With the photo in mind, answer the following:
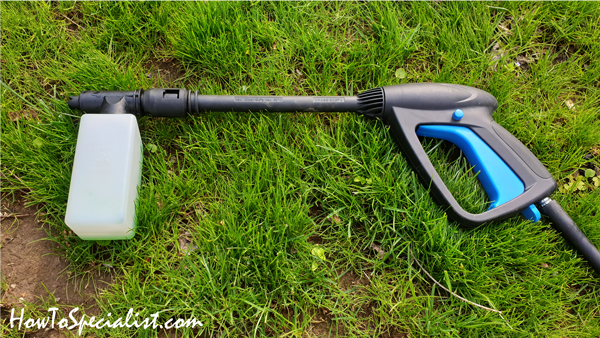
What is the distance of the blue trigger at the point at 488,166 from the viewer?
1751 millimetres

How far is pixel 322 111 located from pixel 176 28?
1023 millimetres

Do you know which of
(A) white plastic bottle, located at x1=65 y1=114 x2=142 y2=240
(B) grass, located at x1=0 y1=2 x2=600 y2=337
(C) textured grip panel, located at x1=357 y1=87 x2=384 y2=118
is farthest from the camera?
(C) textured grip panel, located at x1=357 y1=87 x2=384 y2=118

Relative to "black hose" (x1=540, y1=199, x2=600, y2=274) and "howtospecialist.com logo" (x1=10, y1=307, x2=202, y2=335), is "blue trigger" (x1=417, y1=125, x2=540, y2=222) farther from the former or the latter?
"howtospecialist.com logo" (x1=10, y1=307, x2=202, y2=335)

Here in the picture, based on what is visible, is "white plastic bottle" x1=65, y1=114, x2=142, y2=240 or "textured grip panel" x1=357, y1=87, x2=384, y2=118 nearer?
"white plastic bottle" x1=65, y1=114, x2=142, y2=240

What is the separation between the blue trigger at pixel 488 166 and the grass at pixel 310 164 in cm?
8

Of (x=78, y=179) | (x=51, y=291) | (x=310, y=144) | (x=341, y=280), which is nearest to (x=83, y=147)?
(x=78, y=179)

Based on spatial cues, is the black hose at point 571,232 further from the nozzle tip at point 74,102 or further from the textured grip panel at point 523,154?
the nozzle tip at point 74,102

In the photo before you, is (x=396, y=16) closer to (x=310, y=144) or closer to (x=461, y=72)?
(x=461, y=72)

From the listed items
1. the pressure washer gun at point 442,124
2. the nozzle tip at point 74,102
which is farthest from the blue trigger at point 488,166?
the nozzle tip at point 74,102

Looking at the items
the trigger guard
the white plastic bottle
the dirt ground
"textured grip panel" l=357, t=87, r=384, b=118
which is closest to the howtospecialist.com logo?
the dirt ground

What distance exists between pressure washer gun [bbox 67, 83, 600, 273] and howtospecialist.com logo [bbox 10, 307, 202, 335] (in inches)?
37.4

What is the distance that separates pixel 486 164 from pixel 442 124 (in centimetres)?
29

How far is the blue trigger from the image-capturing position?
175 cm

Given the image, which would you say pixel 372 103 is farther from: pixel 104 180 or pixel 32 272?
pixel 32 272
